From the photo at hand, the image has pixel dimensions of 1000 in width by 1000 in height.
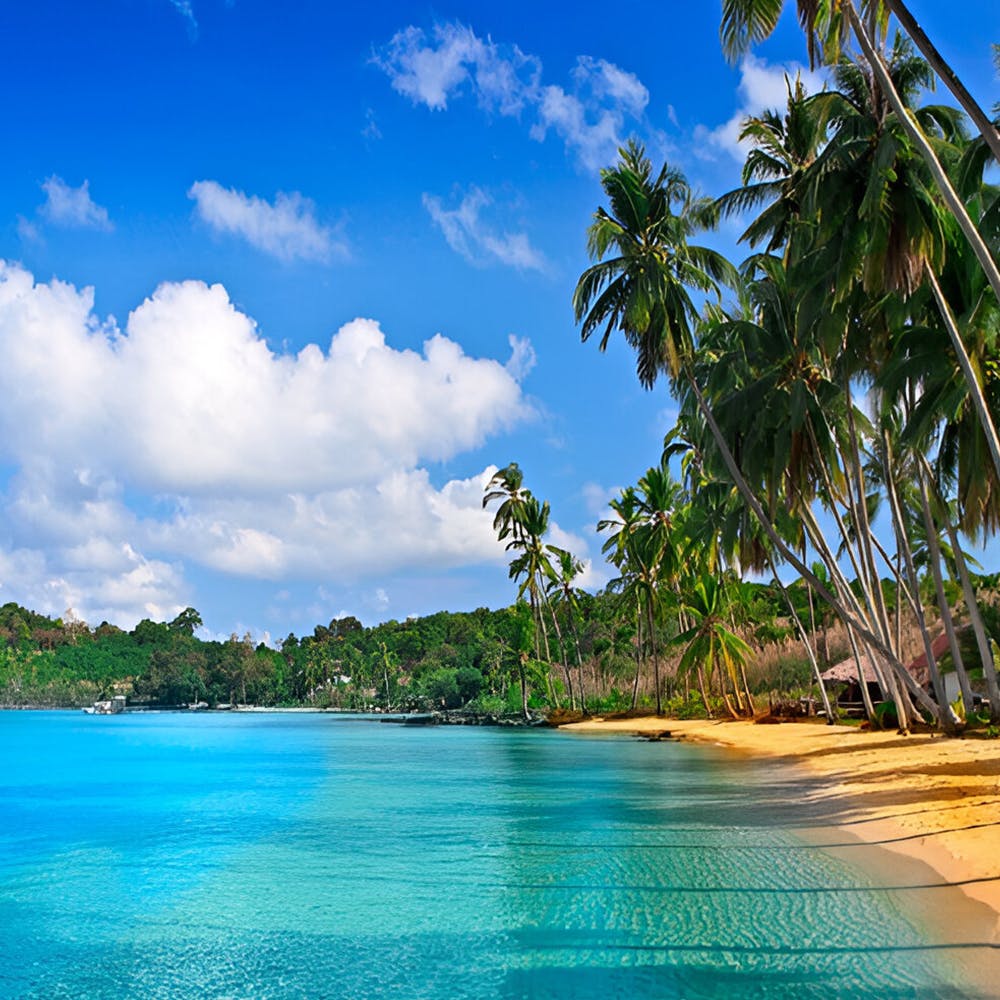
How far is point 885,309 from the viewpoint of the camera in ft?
54.2

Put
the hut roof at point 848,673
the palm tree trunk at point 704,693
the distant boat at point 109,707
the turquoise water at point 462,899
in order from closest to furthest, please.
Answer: the turquoise water at point 462,899, the hut roof at point 848,673, the palm tree trunk at point 704,693, the distant boat at point 109,707

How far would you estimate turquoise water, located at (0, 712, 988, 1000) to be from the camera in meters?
6.52

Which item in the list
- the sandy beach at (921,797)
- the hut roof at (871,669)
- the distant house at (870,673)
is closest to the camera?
the sandy beach at (921,797)

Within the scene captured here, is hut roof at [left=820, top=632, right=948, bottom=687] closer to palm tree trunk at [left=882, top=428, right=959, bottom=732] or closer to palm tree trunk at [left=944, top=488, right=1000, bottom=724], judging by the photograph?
palm tree trunk at [left=882, top=428, right=959, bottom=732]

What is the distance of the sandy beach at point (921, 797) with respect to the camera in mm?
8297

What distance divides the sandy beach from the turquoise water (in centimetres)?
66

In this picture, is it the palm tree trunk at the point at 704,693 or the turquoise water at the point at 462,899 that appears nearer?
the turquoise water at the point at 462,899

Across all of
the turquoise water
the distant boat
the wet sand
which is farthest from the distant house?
the distant boat

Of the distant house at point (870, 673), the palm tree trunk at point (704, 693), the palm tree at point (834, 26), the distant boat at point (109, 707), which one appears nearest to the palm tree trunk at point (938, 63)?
the palm tree at point (834, 26)

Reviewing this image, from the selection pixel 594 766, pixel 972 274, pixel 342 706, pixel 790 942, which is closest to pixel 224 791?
pixel 594 766

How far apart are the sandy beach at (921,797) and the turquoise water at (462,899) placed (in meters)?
0.66

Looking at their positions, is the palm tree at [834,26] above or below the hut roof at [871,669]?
above

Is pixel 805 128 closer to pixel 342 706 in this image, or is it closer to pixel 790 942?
pixel 790 942

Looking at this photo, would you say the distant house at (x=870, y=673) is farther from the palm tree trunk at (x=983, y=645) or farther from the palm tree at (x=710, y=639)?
the palm tree trunk at (x=983, y=645)
